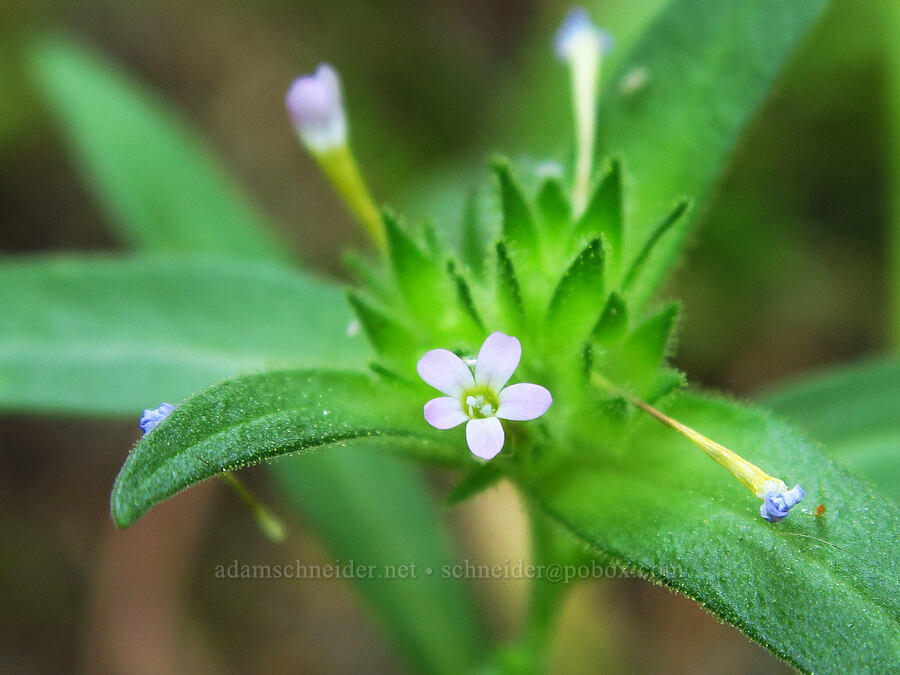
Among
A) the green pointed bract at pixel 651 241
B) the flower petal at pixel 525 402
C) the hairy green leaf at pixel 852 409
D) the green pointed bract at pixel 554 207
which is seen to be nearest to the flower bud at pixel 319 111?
the green pointed bract at pixel 554 207

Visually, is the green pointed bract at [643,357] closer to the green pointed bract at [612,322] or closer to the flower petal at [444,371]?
the green pointed bract at [612,322]

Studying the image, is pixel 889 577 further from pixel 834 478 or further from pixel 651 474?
pixel 651 474

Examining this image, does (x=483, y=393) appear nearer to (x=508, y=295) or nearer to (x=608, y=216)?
(x=508, y=295)

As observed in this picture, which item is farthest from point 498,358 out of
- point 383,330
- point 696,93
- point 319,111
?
point 696,93

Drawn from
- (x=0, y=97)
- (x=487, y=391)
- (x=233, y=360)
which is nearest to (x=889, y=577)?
(x=487, y=391)

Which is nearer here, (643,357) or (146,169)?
(643,357)

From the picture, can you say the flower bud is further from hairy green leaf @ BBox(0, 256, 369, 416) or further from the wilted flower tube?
the wilted flower tube
